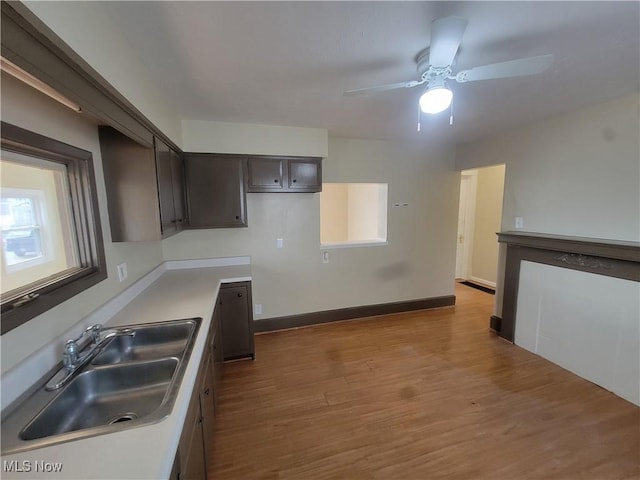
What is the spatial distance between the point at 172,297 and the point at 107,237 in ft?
2.08

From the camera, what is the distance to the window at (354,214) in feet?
12.7

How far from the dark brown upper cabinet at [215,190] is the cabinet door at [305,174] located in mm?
557

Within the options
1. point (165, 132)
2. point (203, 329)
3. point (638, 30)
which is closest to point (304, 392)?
point (203, 329)

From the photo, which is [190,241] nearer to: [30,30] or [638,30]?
[30,30]

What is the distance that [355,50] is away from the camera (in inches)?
60.0

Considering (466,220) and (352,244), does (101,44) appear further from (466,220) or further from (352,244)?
(466,220)

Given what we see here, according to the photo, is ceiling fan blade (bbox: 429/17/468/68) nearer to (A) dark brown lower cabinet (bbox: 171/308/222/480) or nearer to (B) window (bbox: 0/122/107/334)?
(B) window (bbox: 0/122/107/334)

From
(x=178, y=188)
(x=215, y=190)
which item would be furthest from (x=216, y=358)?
(x=215, y=190)

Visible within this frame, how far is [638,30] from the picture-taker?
1.38 m

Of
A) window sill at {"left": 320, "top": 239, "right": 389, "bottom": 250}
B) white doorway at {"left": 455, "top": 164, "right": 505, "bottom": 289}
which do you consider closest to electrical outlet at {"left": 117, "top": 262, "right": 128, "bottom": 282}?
window sill at {"left": 320, "top": 239, "right": 389, "bottom": 250}

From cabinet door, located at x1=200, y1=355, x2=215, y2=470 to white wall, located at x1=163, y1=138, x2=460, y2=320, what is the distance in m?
1.69

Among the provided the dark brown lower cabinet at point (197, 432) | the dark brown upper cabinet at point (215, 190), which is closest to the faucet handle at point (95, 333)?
the dark brown lower cabinet at point (197, 432)

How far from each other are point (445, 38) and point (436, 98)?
10.5 inches

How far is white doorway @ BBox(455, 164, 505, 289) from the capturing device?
508 cm
